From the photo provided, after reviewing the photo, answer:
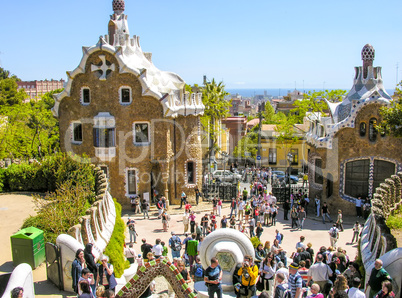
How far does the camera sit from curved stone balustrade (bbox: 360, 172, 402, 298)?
10.3m

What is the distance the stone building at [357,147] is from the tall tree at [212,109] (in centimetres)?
1484

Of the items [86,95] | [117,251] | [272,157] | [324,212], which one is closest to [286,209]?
[324,212]

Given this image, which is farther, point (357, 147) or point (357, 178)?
point (357, 178)

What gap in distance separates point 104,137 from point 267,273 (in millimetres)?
17550

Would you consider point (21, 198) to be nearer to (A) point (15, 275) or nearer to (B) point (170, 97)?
(B) point (170, 97)

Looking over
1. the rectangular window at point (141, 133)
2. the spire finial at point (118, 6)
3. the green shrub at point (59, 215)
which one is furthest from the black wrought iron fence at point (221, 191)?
the green shrub at point (59, 215)

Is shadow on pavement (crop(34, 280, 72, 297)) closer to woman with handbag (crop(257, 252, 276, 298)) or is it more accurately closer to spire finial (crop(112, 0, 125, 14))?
woman with handbag (crop(257, 252, 276, 298))

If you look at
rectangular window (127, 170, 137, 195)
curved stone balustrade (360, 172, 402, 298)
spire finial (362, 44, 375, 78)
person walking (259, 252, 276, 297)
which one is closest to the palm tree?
rectangular window (127, 170, 137, 195)

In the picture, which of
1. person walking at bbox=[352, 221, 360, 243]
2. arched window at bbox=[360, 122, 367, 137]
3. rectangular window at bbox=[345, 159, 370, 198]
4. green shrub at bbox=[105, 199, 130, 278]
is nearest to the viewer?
green shrub at bbox=[105, 199, 130, 278]

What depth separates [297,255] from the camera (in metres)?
13.0

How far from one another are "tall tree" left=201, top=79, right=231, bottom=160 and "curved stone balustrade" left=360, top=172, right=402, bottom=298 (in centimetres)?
2254

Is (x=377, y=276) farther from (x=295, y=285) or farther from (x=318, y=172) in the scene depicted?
(x=318, y=172)

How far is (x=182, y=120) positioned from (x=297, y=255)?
17684mm

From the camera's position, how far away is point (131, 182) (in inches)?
1098
